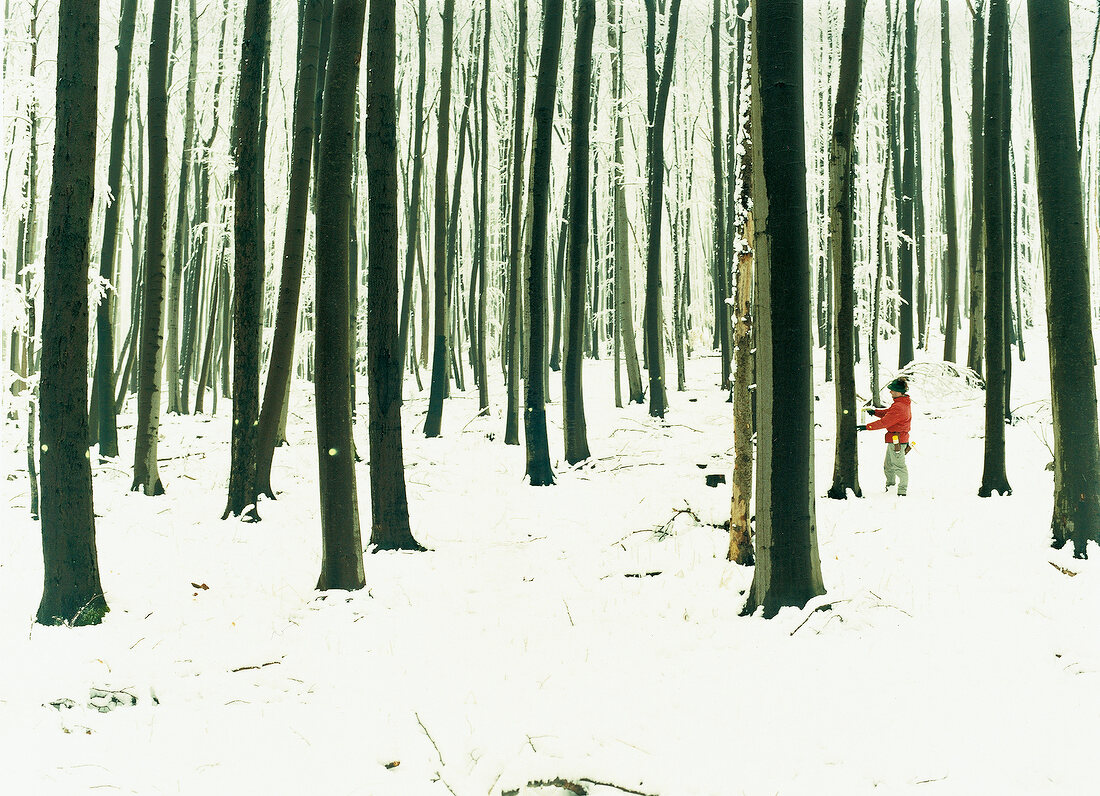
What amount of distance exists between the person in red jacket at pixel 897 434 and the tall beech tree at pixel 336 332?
6.62m

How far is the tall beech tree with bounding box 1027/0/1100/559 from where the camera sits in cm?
575

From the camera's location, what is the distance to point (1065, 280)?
19.6 feet

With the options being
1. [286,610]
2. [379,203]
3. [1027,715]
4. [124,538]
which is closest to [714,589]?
[1027,715]

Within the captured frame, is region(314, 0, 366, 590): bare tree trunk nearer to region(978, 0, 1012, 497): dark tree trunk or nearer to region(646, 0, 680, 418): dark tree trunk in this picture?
region(978, 0, 1012, 497): dark tree trunk

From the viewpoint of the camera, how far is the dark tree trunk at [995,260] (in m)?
7.98

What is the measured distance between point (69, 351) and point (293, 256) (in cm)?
370

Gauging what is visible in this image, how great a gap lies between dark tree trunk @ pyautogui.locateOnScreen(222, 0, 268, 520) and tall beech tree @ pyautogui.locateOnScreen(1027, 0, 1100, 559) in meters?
→ 8.19

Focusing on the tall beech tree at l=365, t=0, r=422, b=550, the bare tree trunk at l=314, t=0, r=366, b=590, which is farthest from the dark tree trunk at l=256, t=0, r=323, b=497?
the bare tree trunk at l=314, t=0, r=366, b=590

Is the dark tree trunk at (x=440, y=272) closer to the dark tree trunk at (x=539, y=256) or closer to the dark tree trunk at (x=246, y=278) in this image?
the dark tree trunk at (x=539, y=256)

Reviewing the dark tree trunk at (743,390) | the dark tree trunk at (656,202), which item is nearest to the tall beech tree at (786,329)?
the dark tree trunk at (743,390)

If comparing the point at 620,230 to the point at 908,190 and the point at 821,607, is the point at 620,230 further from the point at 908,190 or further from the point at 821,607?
the point at 821,607

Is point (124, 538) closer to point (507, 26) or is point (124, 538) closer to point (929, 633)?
point (929, 633)

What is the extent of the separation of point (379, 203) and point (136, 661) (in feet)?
14.6

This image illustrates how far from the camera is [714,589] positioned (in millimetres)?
5609
